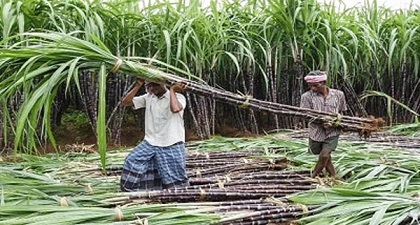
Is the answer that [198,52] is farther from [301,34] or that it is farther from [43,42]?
[43,42]

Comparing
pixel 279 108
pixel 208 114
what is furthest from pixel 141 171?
pixel 208 114

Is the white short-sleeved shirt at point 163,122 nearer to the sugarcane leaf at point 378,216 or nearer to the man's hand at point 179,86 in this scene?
the man's hand at point 179,86

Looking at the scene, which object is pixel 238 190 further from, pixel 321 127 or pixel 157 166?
pixel 321 127

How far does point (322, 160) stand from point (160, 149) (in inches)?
36.8

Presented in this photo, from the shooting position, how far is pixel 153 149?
131 inches

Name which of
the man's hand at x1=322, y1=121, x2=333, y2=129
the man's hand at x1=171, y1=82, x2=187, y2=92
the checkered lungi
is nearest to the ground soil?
the checkered lungi

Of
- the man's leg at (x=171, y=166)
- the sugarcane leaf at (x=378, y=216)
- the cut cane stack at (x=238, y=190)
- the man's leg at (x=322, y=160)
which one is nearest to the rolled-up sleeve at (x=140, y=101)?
the man's leg at (x=171, y=166)

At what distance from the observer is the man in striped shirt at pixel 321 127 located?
3.62m

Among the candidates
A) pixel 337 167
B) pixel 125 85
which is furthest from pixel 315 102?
pixel 125 85

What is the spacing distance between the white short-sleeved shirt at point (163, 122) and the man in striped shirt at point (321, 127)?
2.50 ft

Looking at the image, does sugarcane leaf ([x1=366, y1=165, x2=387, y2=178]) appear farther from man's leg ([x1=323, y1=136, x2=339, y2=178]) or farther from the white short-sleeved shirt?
the white short-sleeved shirt

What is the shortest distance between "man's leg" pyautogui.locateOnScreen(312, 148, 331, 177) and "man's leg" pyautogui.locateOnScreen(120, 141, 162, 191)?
0.90 metres

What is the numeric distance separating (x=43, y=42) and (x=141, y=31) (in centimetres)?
250

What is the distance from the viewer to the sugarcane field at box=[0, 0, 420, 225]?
270 centimetres
